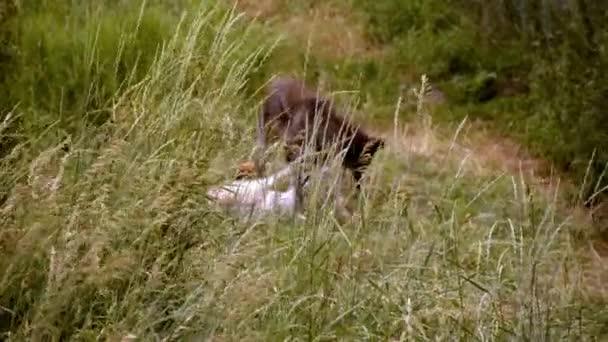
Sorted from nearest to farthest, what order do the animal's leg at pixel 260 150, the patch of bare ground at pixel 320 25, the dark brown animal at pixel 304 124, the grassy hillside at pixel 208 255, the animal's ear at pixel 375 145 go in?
the grassy hillside at pixel 208 255 < the animal's leg at pixel 260 150 < the dark brown animal at pixel 304 124 < the animal's ear at pixel 375 145 < the patch of bare ground at pixel 320 25

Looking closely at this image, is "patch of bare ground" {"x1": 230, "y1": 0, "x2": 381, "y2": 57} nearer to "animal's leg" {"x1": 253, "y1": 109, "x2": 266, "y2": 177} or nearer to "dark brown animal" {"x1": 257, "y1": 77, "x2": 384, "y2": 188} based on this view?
"dark brown animal" {"x1": 257, "y1": 77, "x2": 384, "y2": 188}

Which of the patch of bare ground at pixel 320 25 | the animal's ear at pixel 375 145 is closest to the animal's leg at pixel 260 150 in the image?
the animal's ear at pixel 375 145

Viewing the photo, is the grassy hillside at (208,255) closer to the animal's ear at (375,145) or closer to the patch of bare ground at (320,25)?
the animal's ear at (375,145)

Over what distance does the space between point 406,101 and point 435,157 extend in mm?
1664

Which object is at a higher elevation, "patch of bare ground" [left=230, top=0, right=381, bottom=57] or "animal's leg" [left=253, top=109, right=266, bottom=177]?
"animal's leg" [left=253, top=109, right=266, bottom=177]

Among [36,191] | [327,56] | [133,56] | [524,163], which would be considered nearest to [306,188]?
[36,191]

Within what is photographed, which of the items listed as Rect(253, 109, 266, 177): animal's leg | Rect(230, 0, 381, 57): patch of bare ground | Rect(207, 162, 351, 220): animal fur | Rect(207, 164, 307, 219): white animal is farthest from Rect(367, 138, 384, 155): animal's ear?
Rect(230, 0, 381, 57): patch of bare ground

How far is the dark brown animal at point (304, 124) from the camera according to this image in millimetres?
6766

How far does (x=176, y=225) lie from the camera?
464cm

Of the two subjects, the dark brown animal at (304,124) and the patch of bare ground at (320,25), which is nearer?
the dark brown animal at (304,124)

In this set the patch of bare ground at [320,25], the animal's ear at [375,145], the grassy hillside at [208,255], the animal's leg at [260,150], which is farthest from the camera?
the patch of bare ground at [320,25]

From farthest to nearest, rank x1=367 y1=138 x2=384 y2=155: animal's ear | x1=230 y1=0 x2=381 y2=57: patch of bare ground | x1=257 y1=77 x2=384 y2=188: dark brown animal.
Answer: x1=230 y1=0 x2=381 y2=57: patch of bare ground < x1=367 y1=138 x2=384 y2=155: animal's ear < x1=257 y1=77 x2=384 y2=188: dark brown animal

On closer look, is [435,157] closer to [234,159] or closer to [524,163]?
[524,163]

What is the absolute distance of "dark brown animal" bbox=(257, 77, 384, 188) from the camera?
677 centimetres
